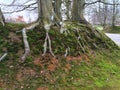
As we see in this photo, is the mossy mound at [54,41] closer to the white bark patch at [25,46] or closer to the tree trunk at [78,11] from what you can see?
the white bark patch at [25,46]

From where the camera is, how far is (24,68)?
5.85 metres

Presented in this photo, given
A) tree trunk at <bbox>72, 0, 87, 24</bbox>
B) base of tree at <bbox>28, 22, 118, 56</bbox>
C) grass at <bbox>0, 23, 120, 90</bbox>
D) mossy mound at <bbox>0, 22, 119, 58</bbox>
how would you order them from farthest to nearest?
tree trunk at <bbox>72, 0, 87, 24</bbox> < base of tree at <bbox>28, 22, 118, 56</bbox> < mossy mound at <bbox>0, 22, 119, 58</bbox> < grass at <bbox>0, 23, 120, 90</bbox>

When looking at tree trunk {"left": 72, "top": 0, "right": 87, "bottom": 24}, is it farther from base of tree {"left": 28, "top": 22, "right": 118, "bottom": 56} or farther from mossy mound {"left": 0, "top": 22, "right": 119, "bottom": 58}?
mossy mound {"left": 0, "top": 22, "right": 119, "bottom": 58}

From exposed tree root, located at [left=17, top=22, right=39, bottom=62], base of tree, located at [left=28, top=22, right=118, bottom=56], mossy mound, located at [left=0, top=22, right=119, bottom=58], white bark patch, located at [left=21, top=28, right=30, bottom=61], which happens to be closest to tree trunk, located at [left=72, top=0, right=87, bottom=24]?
base of tree, located at [left=28, top=22, right=118, bottom=56]

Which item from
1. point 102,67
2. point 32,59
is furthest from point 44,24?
point 102,67

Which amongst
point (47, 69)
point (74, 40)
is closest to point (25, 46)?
point (47, 69)

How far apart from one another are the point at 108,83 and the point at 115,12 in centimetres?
2682

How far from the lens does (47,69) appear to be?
5.95 meters

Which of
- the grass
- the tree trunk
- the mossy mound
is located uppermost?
the tree trunk

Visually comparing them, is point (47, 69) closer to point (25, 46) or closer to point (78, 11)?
point (25, 46)

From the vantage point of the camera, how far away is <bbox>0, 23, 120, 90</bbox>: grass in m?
5.53

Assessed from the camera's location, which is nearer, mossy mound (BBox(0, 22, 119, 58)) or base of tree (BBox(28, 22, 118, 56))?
mossy mound (BBox(0, 22, 119, 58))

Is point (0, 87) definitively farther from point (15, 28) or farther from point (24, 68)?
point (15, 28)

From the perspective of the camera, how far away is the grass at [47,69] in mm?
5529
